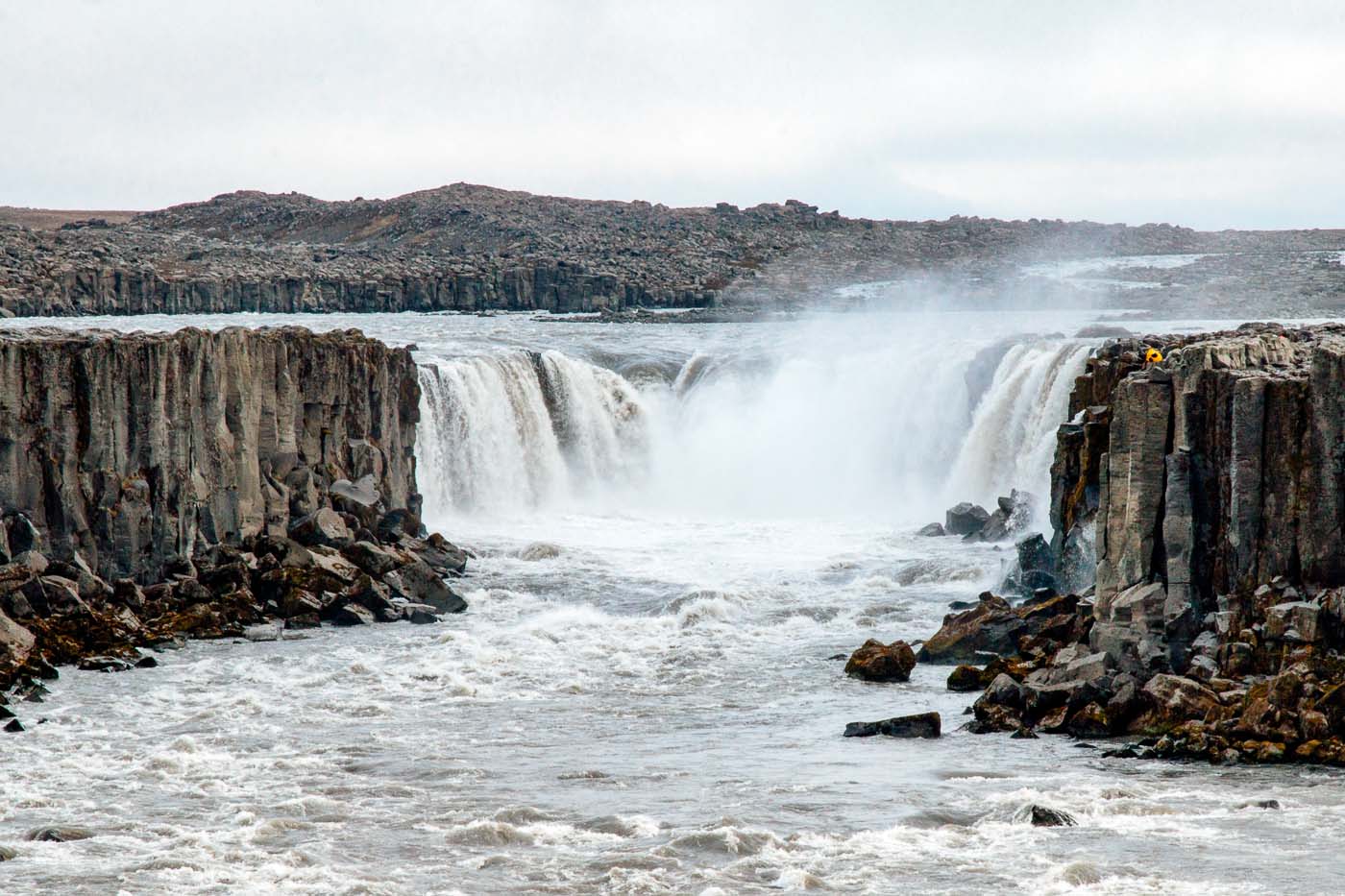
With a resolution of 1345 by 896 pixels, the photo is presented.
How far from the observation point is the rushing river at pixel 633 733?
25031 mm

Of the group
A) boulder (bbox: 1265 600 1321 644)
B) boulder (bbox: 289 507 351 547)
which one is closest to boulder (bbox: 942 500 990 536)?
boulder (bbox: 289 507 351 547)

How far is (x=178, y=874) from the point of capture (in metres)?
24.5

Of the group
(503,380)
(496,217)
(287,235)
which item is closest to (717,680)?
(503,380)

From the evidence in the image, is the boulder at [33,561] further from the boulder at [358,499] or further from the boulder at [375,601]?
the boulder at [358,499]

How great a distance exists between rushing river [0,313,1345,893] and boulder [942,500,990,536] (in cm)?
71

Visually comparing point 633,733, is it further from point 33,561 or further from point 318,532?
point 318,532

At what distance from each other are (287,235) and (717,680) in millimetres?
128442

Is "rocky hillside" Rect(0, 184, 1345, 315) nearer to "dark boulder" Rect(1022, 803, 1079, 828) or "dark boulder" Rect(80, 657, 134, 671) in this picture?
"dark boulder" Rect(80, 657, 134, 671)

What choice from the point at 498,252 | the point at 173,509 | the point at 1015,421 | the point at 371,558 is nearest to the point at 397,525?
the point at 371,558

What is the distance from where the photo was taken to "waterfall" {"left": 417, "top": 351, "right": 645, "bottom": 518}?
60719 mm

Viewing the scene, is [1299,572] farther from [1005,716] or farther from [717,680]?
[717,680]

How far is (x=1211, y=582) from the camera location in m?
33.6

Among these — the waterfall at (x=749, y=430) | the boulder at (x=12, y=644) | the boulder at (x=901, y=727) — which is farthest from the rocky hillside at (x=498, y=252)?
the boulder at (x=901, y=727)

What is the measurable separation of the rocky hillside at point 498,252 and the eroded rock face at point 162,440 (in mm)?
46307
